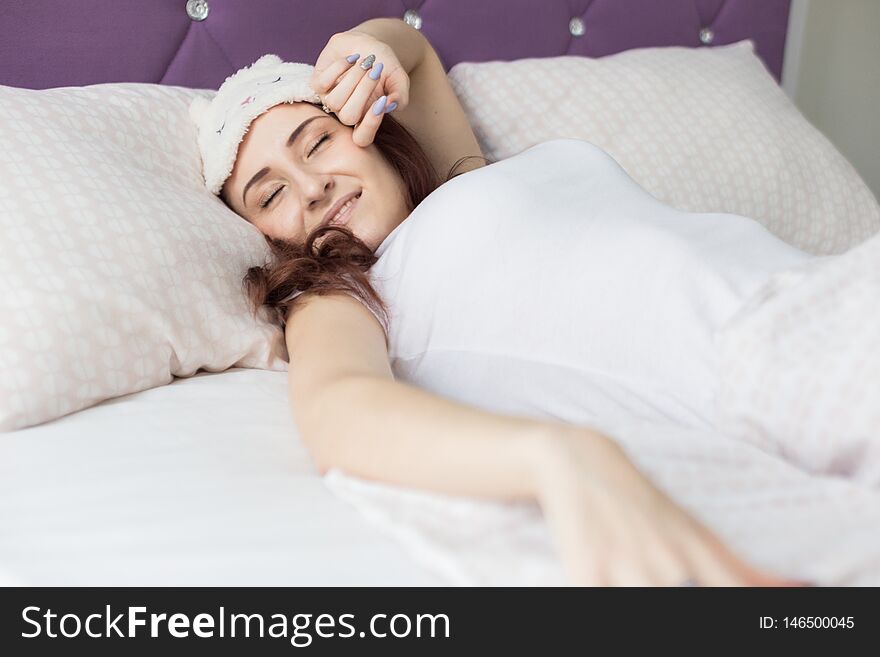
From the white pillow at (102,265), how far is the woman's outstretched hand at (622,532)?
0.59 meters

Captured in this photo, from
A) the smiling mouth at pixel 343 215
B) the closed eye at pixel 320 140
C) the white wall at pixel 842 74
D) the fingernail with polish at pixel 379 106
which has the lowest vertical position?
the white wall at pixel 842 74

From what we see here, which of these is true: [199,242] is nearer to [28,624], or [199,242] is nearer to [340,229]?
[340,229]

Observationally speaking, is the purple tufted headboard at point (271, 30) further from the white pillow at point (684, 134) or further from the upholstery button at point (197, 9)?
the white pillow at point (684, 134)

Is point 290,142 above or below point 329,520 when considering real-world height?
above

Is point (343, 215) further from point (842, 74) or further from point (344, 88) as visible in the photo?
point (842, 74)

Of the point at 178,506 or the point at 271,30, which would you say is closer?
the point at 178,506

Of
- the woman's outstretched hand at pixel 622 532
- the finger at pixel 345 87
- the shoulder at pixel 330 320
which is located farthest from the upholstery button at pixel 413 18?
the woman's outstretched hand at pixel 622 532

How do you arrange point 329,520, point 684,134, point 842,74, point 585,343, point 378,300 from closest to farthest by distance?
1. point 329,520
2. point 585,343
3. point 378,300
4. point 684,134
5. point 842,74

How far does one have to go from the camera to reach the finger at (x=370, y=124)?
4.22ft

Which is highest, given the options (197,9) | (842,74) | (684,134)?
(197,9)

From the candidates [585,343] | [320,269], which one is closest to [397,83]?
[320,269]

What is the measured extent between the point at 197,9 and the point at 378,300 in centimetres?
75

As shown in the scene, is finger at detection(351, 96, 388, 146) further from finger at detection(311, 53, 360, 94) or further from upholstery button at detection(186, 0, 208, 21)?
upholstery button at detection(186, 0, 208, 21)

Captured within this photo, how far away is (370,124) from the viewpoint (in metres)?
1.29
